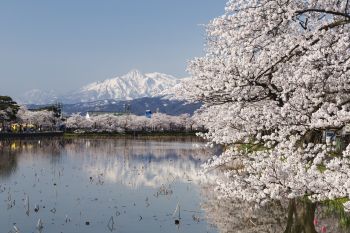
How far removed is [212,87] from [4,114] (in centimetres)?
10169

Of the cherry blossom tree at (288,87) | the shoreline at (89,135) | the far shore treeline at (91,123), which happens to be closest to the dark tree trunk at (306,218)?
the cherry blossom tree at (288,87)

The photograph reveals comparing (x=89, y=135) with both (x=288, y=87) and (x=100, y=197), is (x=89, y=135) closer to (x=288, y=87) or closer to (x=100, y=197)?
(x=100, y=197)

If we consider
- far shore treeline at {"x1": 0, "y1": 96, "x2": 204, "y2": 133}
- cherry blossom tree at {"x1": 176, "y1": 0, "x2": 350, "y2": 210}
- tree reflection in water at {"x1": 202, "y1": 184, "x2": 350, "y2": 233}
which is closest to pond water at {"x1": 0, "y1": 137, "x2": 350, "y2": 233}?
tree reflection in water at {"x1": 202, "y1": 184, "x2": 350, "y2": 233}

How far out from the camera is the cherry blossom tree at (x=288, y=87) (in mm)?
9977

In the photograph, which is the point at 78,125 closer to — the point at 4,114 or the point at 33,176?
the point at 4,114

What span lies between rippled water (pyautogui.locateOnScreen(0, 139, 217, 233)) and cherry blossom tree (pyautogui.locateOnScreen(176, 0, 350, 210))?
16.5 ft

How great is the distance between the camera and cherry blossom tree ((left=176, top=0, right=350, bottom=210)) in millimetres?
9977

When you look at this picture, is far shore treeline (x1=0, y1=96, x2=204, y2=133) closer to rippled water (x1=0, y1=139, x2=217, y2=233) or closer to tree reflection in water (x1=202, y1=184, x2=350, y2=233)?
rippled water (x1=0, y1=139, x2=217, y2=233)

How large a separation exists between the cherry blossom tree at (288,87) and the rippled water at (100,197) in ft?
16.5

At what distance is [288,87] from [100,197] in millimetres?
22017

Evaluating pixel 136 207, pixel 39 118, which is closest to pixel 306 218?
pixel 136 207

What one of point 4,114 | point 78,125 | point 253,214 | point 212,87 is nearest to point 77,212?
point 253,214

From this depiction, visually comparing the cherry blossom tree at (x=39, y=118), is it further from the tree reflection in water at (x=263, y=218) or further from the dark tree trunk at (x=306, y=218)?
the dark tree trunk at (x=306, y=218)

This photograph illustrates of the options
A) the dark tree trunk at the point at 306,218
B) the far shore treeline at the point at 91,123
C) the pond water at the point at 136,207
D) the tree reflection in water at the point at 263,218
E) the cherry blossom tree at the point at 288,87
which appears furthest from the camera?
the far shore treeline at the point at 91,123
